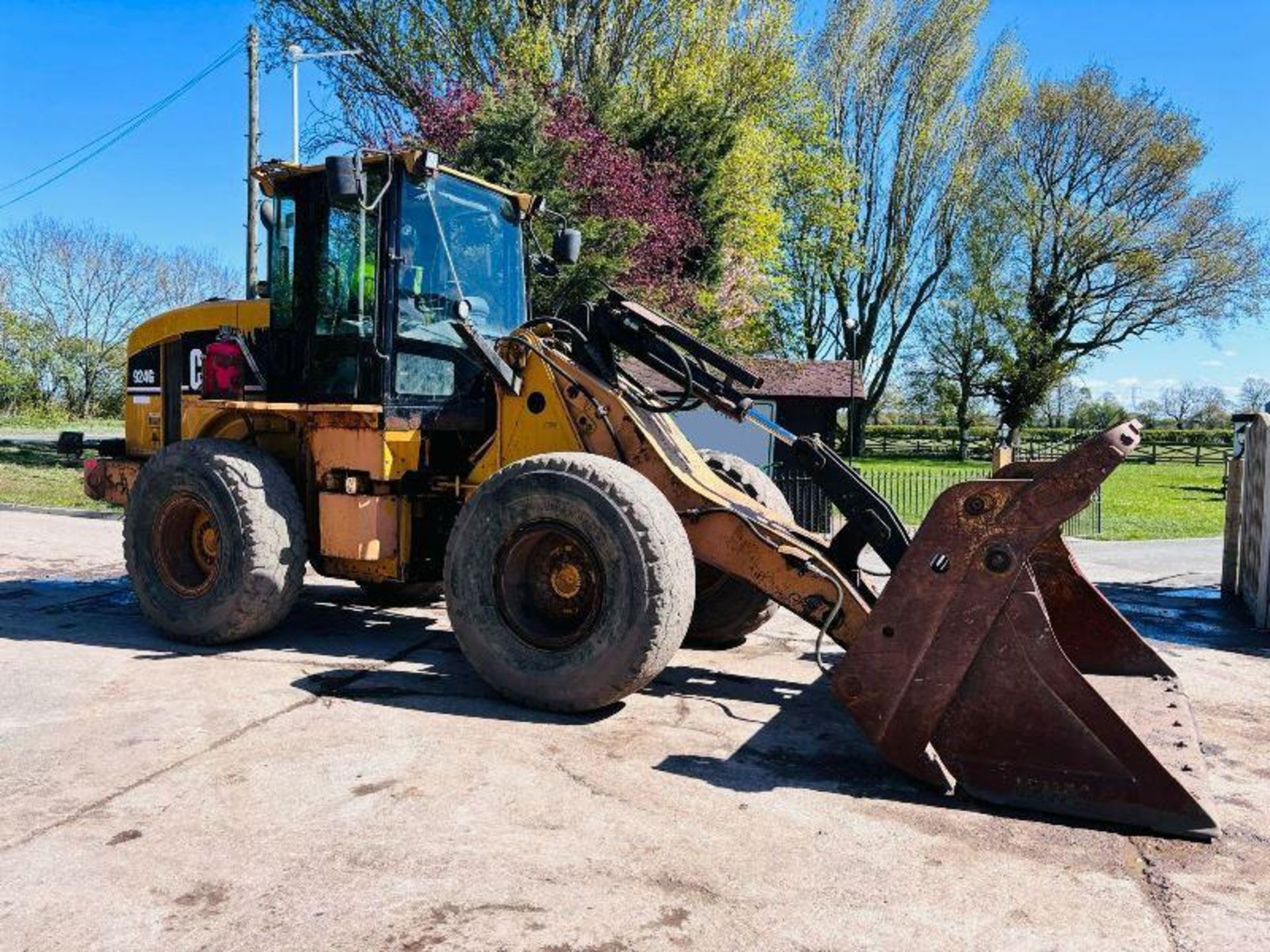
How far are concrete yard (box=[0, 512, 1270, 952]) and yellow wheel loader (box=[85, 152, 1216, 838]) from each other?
306mm

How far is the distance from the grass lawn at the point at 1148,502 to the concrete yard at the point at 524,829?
1389 cm

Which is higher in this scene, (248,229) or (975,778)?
(248,229)

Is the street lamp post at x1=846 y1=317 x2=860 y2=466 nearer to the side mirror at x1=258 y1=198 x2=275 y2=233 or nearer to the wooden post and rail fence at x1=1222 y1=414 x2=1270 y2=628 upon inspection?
the wooden post and rail fence at x1=1222 y1=414 x2=1270 y2=628

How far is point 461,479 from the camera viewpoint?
641 cm

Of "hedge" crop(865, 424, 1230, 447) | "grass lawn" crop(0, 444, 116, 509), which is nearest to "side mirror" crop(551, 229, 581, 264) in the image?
"grass lawn" crop(0, 444, 116, 509)

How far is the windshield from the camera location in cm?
635

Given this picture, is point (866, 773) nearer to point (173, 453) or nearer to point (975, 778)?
point (975, 778)

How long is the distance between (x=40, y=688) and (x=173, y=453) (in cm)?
165

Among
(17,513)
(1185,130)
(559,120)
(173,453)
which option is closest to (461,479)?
(173,453)

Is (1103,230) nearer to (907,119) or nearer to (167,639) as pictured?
(907,119)

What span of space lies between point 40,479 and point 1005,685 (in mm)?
18811

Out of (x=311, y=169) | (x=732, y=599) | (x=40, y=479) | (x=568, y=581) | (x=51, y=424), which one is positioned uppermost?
(x=311, y=169)

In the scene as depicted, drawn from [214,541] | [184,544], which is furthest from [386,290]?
[184,544]

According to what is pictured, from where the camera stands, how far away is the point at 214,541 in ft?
21.4
